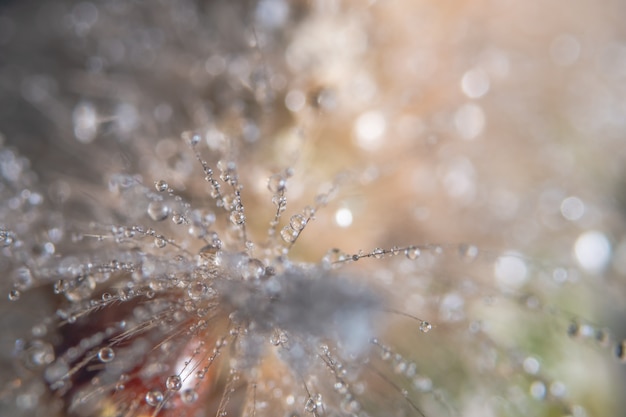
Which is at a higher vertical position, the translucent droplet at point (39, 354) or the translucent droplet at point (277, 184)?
the translucent droplet at point (277, 184)

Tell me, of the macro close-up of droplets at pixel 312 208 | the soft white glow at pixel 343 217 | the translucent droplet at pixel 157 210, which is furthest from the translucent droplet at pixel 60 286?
the soft white glow at pixel 343 217

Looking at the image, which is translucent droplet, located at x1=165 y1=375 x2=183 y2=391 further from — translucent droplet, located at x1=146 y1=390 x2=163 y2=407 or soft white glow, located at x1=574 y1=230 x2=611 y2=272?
soft white glow, located at x1=574 y1=230 x2=611 y2=272

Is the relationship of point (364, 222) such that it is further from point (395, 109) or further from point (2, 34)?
point (2, 34)

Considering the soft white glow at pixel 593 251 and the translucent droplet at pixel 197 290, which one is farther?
the soft white glow at pixel 593 251

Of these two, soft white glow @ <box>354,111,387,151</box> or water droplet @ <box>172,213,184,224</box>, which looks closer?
water droplet @ <box>172,213,184,224</box>

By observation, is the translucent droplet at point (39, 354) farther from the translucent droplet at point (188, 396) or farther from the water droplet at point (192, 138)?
the water droplet at point (192, 138)

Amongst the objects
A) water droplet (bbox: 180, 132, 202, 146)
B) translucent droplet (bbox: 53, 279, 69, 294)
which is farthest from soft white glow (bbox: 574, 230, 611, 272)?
translucent droplet (bbox: 53, 279, 69, 294)

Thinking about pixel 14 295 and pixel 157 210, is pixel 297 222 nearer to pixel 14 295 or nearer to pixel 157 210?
pixel 157 210

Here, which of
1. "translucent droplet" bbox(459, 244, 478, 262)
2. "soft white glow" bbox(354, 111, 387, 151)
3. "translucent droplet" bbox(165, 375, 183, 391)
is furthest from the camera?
"soft white glow" bbox(354, 111, 387, 151)

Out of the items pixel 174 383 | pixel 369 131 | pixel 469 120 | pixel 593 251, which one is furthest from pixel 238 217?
pixel 593 251
